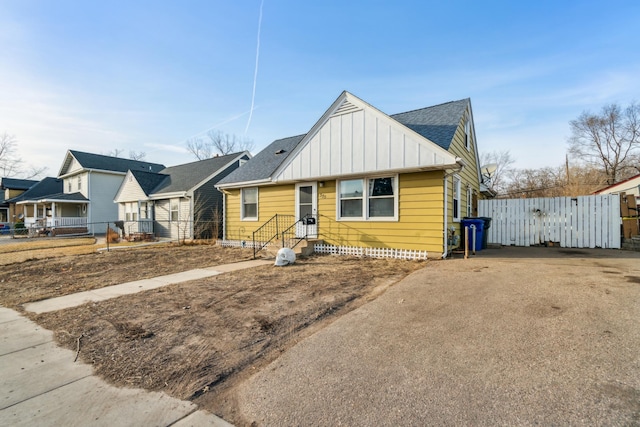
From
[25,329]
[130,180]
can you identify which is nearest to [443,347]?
[25,329]

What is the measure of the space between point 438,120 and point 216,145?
126 ft

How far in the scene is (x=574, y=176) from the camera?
28.2m

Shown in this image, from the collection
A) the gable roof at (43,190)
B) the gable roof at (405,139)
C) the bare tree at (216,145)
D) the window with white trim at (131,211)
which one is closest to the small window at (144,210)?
the window with white trim at (131,211)

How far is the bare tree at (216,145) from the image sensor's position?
42.7 meters

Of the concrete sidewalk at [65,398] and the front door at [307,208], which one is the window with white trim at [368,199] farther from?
the concrete sidewalk at [65,398]

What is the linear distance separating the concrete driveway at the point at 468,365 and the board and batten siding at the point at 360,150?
4736mm

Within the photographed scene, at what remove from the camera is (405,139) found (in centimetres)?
851

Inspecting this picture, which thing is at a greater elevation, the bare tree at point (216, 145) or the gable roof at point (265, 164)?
the bare tree at point (216, 145)

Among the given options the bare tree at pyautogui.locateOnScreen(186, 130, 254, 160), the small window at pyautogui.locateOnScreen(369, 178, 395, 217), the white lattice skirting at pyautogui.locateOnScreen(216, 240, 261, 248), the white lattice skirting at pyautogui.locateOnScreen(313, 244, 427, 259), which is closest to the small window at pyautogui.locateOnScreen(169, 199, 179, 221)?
the white lattice skirting at pyautogui.locateOnScreen(216, 240, 261, 248)

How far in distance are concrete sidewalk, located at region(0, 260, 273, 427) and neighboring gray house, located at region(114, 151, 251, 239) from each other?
13373mm

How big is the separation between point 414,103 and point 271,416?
17692 millimetres

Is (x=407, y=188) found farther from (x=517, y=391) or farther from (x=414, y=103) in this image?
(x=414, y=103)

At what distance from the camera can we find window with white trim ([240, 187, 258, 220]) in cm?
1282

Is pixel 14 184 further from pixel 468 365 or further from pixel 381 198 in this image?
pixel 468 365
